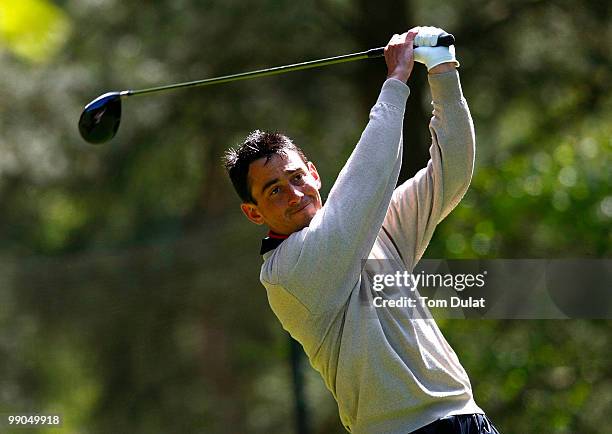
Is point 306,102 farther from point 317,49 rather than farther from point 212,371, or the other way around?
point 212,371

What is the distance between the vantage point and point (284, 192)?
266cm

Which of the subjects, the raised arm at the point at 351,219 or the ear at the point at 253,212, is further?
the ear at the point at 253,212

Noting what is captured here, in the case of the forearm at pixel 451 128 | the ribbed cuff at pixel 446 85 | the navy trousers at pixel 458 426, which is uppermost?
the ribbed cuff at pixel 446 85

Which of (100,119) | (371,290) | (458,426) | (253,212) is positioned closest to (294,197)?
(253,212)

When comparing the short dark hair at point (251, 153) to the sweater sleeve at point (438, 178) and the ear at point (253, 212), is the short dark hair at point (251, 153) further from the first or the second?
the sweater sleeve at point (438, 178)

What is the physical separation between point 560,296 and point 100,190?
157 inches

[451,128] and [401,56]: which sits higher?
[401,56]

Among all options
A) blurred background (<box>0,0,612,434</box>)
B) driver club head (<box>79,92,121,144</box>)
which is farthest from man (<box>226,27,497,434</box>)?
blurred background (<box>0,0,612,434</box>)

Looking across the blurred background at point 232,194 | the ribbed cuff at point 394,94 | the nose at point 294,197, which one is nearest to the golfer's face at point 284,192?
the nose at point 294,197

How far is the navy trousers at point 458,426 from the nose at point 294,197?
57cm

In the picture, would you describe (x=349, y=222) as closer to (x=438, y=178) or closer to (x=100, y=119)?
(x=438, y=178)

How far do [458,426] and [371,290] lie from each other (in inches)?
13.5

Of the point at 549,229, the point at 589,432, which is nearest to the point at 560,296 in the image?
the point at 549,229

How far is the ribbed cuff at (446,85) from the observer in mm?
2570
